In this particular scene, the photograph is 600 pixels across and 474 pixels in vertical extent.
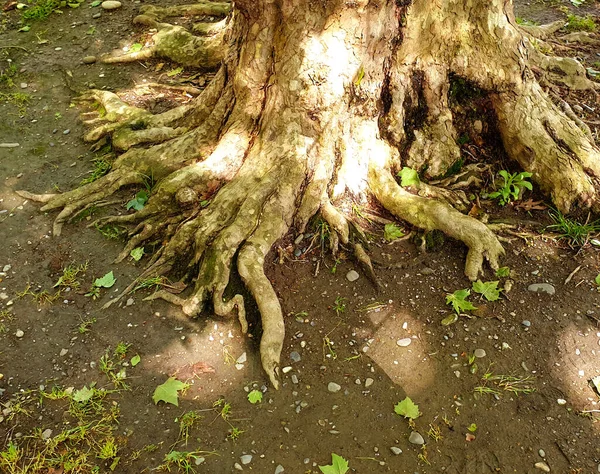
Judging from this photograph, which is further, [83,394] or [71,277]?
[71,277]

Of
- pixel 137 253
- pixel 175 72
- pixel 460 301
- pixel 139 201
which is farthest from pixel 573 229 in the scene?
pixel 175 72

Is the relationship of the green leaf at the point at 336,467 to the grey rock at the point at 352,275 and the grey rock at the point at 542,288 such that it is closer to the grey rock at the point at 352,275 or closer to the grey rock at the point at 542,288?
the grey rock at the point at 352,275

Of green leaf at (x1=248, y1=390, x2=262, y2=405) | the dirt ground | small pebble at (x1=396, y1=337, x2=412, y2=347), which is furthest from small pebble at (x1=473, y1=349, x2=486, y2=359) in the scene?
green leaf at (x1=248, y1=390, x2=262, y2=405)

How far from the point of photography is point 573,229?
4199 mm

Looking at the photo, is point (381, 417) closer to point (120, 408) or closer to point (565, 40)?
point (120, 408)

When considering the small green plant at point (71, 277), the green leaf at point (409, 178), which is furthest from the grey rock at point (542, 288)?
the small green plant at point (71, 277)

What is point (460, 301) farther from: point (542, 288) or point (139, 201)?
point (139, 201)

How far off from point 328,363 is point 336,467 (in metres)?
0.72

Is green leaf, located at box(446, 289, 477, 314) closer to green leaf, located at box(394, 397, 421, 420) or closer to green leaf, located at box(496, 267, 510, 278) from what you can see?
green leaf, located at box(496, 267, 510, 278)

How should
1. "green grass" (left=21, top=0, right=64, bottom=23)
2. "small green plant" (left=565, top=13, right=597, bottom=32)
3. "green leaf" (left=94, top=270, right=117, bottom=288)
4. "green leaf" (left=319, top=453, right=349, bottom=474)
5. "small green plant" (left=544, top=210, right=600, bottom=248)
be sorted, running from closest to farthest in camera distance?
"green leaf" (left=319, top=453, right=349, bottom=474) < "green leaf" (left=94, top=270, right=117, bottom=288) < "small green plant" (left=544, top=210, right=600, bottom=248) < "small green plant" (left=565, top=13, right=597, bottom=32) < "green grass" (left=21, top=0, right=64, bottom=23)

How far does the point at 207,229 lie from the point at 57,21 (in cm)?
528

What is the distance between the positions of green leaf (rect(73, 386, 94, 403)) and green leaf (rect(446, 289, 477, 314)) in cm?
251

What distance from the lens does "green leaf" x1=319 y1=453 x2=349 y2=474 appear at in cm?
292

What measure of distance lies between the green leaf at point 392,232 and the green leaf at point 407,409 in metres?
1.42
